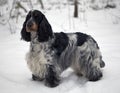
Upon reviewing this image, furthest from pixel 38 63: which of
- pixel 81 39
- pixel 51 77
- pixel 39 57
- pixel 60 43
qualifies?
pixel 81 39

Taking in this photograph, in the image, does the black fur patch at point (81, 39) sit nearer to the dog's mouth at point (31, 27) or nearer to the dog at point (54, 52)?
the dog at point (54, 52)

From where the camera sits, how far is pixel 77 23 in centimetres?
764

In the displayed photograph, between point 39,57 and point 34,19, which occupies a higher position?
point 34,19

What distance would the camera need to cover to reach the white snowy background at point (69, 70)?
4.16m

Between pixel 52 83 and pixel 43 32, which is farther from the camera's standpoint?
pixel 52 83

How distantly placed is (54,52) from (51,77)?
0.38 m

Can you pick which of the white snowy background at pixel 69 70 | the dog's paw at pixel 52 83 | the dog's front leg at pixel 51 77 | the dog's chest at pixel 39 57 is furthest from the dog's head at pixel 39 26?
the white snowy background at pixel 69 70

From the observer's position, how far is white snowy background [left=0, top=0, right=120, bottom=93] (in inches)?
164

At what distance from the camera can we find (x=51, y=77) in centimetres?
416

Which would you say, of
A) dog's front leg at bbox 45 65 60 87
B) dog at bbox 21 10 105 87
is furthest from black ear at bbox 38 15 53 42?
dog's front leg at bbox 45 65 60 87

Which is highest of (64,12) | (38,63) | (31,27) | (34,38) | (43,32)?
(31,27)

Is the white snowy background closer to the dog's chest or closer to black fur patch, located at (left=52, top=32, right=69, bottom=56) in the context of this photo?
the dog's chest

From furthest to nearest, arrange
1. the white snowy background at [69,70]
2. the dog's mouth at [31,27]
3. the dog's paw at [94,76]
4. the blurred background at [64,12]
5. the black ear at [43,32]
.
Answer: the blurred background at [64,12], the dog's paw at [94,76], the white snowy background at [69,70], the black ear at [43,32], the dog's mouth at [31,27]

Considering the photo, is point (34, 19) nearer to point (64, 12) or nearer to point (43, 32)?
point (43, 32)
